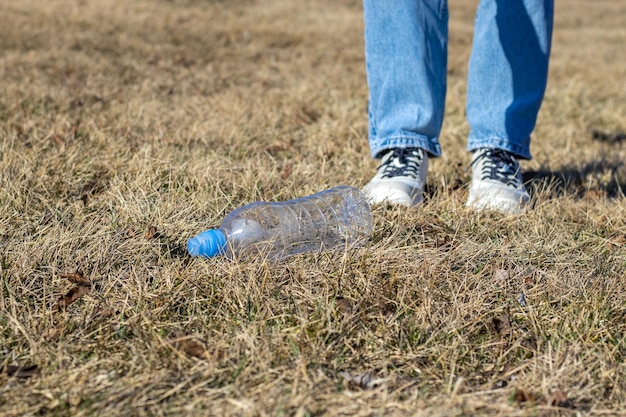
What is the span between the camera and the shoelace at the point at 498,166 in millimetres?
2689

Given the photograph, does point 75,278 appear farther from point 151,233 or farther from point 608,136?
point 608,136

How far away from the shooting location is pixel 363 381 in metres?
1.50

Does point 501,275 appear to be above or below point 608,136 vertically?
above

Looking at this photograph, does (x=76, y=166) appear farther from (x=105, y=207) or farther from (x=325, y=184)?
(x=325, y=184)

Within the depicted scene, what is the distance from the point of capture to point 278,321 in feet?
5.48

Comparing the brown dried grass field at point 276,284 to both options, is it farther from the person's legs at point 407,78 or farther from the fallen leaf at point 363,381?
the person's legs at point 407,78

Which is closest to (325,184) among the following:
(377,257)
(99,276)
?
(377,257)

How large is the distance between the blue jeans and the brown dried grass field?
0.25 metres

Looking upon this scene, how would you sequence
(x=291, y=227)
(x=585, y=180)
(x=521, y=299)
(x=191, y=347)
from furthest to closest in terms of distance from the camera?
(x=585, y=180)
(x=291, y=227)
(x=521, y=299)
(x=191, y=347)

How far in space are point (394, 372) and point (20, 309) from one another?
90 centimetres

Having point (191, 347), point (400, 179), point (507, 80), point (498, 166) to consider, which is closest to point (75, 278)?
point (191, 347)

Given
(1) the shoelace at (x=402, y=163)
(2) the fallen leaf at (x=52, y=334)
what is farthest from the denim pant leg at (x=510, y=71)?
(2) the fallen leaf at (x=52, y=334)

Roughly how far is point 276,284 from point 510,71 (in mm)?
1534

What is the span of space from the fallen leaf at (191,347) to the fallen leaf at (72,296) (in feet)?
1.10
